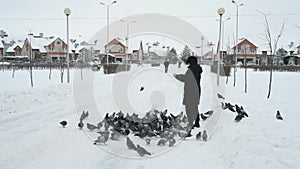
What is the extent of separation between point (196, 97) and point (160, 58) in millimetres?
4598

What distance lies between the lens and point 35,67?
134 feet

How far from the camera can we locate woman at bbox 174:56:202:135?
6.91 metres

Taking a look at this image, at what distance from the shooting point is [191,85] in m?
6.96

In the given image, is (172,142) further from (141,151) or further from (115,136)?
(115,136)

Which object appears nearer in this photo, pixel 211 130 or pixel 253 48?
pixel 211 130

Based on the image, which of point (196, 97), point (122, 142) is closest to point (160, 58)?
point (196, 97)

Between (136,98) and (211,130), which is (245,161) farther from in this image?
(136,98)

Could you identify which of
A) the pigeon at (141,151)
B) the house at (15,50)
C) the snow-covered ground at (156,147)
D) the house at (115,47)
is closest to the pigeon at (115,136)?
the snow-covered ground at (156,147)

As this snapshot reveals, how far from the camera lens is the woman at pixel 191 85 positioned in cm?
691

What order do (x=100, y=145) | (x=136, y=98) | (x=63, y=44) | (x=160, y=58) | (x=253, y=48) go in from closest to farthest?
(x=100, y=145) → (x=160, y=58) → (x=136, y=98) → (x=63, y=44) → (x=253, y=48)

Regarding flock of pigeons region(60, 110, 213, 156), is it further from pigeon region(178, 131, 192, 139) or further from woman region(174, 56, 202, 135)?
woman region(174, 56, 202, 135)

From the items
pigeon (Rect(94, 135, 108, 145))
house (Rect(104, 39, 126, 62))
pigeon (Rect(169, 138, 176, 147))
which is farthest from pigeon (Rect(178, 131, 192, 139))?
house (Rect(104, 39, 126, 62))

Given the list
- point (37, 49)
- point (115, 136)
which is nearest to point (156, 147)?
point (115, 136)

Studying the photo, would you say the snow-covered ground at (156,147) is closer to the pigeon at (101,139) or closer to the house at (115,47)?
the pigeon at (101,139)
